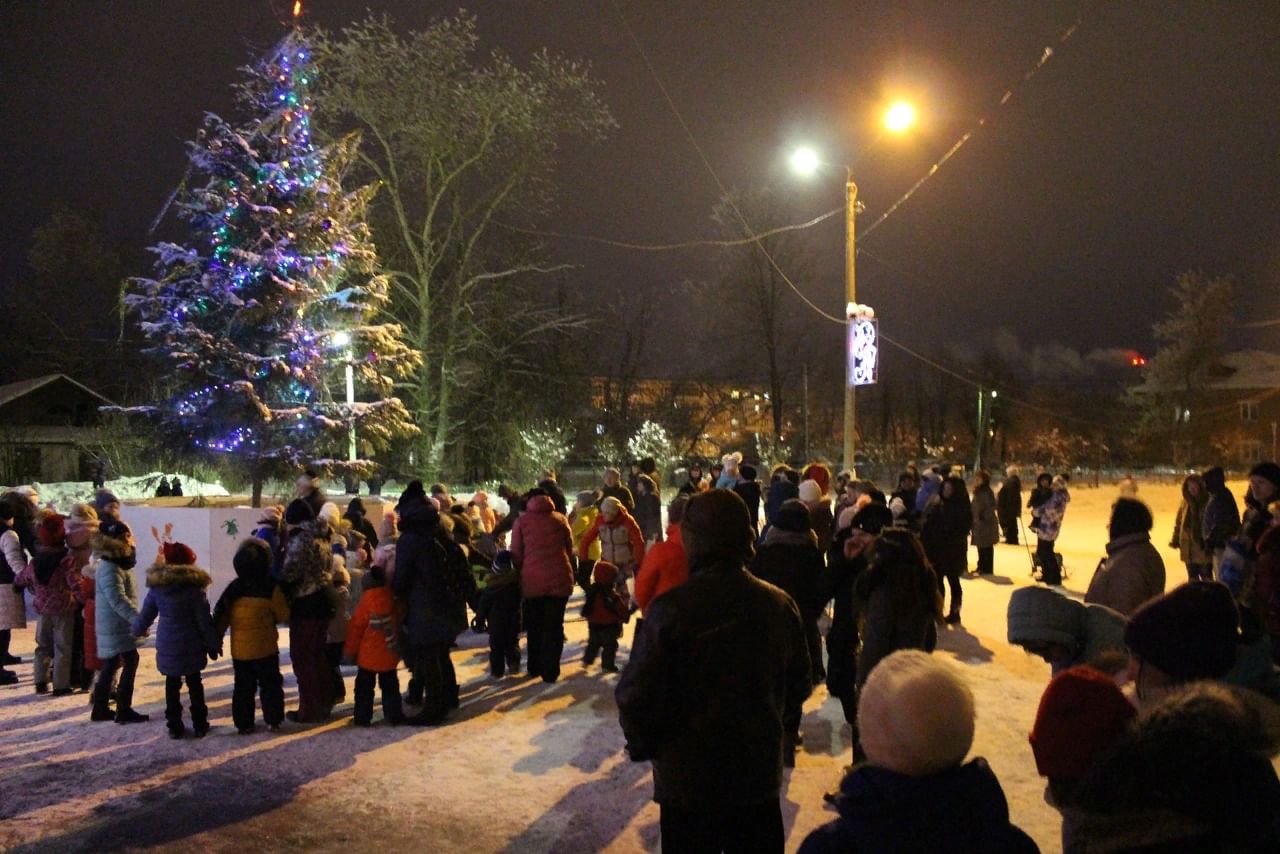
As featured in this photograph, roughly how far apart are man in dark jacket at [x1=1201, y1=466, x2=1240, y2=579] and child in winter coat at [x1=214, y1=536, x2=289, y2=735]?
34.0 feet

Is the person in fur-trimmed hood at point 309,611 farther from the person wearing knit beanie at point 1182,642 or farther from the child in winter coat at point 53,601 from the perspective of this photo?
the person wearing knit beanie at point 1182,642

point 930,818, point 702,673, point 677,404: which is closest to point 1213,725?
point 930,818

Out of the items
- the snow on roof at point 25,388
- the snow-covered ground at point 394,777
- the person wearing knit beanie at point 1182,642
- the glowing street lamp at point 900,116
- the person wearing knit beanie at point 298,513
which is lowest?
the snow-covered ground at point 394,777

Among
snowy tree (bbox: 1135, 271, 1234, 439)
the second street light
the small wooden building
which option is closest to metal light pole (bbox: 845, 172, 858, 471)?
the second street light

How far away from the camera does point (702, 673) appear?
338 cm

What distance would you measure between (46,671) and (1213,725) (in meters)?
9.98

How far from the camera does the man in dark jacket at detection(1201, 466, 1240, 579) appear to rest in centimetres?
1127

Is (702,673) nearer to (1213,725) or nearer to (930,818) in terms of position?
(930,818)

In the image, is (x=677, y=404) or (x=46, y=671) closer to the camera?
(x=46, y=671)

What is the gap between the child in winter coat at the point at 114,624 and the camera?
25.6 ft

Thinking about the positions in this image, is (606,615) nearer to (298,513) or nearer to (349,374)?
(298,513)

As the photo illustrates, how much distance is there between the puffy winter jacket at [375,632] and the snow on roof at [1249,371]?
81.2 meters

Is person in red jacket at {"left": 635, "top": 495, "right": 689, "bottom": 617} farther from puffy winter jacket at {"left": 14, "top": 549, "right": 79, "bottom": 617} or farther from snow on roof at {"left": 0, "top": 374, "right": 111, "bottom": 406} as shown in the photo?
snow on roof at {"left": 0, "top": 374, "right": 111, "bottom": 406}

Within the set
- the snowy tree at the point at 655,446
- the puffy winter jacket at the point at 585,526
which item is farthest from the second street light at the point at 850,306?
the snowy tree at the point at 655,446
